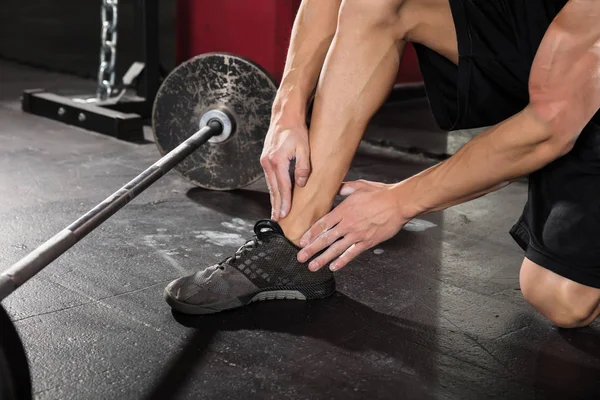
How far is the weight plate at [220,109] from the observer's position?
2.21 meters

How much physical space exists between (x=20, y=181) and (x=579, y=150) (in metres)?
1.60

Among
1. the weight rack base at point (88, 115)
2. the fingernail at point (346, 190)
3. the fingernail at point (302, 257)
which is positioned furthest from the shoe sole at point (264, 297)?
the weight rack base at point (88, 115)

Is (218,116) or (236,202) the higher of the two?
(218,116)

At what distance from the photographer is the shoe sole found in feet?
4.92

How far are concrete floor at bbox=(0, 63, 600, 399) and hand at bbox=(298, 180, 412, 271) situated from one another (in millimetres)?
173

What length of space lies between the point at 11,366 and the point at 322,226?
58 cm

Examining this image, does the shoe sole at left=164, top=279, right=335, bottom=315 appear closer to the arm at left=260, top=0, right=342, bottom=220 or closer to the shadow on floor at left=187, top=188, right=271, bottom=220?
the arm at left=260, top=0, right=342, bottom=220

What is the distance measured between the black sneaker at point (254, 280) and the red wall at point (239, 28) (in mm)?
1942

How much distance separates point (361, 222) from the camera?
4.42ft

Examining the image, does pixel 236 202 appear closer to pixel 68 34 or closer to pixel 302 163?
pixel 302 163

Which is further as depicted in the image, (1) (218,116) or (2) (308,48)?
(1) (218,116)

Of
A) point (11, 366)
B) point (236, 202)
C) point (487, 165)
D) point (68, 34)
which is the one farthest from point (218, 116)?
point (68, 34)

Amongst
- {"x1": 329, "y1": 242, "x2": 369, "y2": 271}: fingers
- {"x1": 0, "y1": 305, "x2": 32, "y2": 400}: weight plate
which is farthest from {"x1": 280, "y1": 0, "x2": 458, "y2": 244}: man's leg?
{"x1": 0, "y1": 305, "x2": 32, "y2": 400}: weight plate

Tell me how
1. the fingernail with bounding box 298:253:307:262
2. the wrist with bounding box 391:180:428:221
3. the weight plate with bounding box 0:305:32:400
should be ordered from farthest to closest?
the fingernail with bounding box 298:253:307:262, the wrist with bounding box 391:180:428:221, the weight plate with bounding box 0:305:32:400
